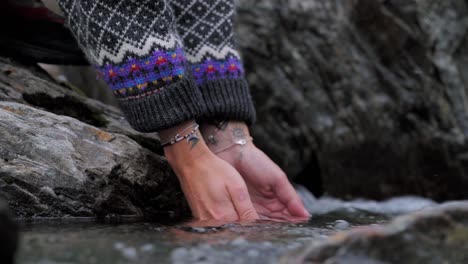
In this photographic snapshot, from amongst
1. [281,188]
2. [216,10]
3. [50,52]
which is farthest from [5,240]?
[50,52]

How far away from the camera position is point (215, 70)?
169 cm

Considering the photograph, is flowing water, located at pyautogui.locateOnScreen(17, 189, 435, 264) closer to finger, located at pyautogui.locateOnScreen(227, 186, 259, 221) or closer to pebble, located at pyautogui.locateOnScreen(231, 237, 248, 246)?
pebble, located at pyautogui.locateOnScreen(231, 237, 248, 246)

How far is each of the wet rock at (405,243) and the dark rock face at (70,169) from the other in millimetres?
757

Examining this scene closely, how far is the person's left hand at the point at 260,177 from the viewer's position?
1.62 metres

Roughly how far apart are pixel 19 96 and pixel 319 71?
4.99 ft

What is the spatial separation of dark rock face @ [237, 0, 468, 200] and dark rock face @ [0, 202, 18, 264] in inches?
81.1

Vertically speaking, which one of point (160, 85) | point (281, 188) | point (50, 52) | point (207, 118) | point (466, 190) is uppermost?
point (50, 52)

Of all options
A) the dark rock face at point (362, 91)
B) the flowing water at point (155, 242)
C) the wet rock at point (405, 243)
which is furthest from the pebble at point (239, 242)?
the dark rock face at point (362, 91)

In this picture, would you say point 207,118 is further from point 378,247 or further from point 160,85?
point 378,247

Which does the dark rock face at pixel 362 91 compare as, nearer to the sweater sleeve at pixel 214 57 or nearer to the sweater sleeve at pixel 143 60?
the sweater sleeve at pixel 214 57

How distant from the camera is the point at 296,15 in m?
2.74

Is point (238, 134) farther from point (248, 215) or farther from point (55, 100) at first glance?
point (55, 100)

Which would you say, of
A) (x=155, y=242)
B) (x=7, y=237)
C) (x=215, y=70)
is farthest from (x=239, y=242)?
(x=215, y=70)

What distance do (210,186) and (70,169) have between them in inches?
13.7
